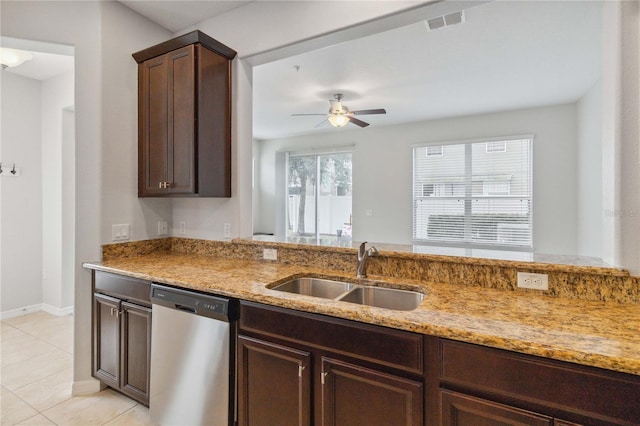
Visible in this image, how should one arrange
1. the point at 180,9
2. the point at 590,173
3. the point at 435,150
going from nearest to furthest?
the point at 180,9 → the point at 590,173 → the point at 435,150

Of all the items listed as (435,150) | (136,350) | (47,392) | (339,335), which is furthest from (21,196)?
(435,150)

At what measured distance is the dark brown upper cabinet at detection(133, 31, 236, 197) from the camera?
7.38 feet

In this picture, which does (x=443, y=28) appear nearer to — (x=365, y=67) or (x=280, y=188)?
(x=365, y=67)

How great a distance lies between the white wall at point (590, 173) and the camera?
3.82 m

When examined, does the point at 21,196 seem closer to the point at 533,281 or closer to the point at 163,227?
the point at 163,227

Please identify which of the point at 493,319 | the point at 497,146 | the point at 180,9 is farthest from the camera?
the point at 497,146

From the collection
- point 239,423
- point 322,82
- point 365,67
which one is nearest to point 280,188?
point 322,82

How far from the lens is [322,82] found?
400cm

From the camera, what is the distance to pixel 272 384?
1537 mm

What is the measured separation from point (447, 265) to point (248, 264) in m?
1.34

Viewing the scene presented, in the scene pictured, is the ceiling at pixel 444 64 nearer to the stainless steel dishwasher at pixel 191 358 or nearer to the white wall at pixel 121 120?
the white wall at pixel 121 120

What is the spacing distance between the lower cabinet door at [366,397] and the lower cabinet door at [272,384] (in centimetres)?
11

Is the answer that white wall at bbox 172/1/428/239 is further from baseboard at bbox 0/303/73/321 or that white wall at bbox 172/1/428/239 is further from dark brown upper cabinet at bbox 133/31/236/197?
baseboard at bbox 0/303/73/321

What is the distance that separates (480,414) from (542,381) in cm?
24
